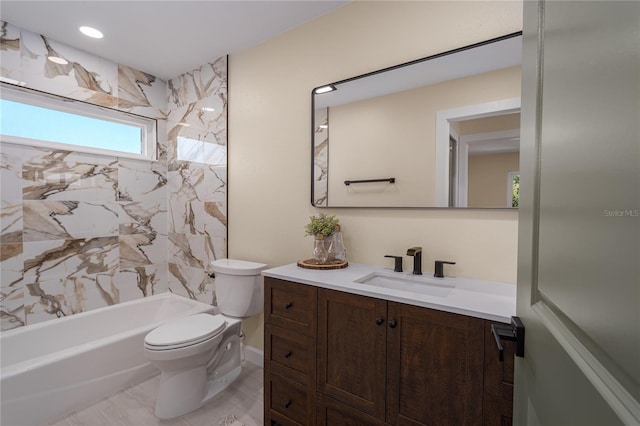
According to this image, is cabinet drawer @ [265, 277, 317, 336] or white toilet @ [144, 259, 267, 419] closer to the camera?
cabinet drawer @ [265, 277, 317, 336]

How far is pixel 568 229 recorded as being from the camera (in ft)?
1.59

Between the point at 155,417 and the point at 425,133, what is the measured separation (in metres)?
2.40

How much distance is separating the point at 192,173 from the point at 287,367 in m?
2.14

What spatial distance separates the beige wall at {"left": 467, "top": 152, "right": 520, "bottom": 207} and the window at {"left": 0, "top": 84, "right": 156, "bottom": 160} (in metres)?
3.05

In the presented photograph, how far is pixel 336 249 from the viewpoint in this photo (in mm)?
1941

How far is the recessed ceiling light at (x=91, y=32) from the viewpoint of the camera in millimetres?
2322

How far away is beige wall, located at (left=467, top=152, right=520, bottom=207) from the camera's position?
4.79ft

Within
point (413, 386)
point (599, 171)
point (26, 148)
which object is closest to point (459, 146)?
point (413, 386)

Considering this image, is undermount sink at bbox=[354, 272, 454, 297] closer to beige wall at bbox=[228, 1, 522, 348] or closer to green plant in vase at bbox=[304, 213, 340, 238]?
beige wall at bbox=[228, 1, 522, 348]

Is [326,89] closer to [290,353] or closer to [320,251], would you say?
[320,251]

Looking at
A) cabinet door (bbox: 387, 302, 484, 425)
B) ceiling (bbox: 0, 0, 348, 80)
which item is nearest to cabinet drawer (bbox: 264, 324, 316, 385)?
cabinet door (bbox: 387, 302, 484, 425)

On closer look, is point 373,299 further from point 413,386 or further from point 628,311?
point 628,311

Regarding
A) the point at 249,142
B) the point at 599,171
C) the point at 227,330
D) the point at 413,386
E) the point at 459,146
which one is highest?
the point at 249,142

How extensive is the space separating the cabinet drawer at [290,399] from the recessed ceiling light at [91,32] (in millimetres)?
2842
